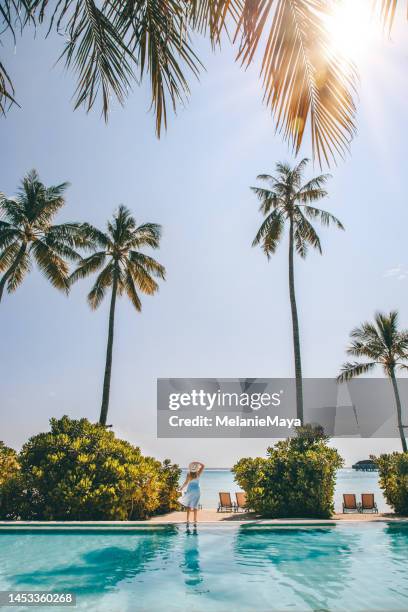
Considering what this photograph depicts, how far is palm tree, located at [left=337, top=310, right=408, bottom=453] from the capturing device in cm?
3050

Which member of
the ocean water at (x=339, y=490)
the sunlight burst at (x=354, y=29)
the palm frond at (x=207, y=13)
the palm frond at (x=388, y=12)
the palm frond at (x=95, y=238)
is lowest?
the ocean water at (x=339, y=490)

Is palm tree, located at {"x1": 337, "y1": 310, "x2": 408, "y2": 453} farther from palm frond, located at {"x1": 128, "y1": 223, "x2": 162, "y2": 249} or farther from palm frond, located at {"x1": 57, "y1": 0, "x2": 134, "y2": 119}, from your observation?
palm frond, located at {"x1": 57, "y1": 0, "x2": 134, "y2": 119}

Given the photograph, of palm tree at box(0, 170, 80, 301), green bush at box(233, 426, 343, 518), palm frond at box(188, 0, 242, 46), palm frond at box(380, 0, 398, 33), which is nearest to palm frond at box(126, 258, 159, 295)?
palm tree at box(0, 170, 80, 301)

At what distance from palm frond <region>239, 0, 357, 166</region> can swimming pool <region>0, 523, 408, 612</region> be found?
6.97m

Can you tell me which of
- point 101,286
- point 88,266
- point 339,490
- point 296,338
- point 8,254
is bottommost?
point 339,490

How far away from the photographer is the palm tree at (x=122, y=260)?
26.7m

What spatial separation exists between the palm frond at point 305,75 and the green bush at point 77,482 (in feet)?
41.6

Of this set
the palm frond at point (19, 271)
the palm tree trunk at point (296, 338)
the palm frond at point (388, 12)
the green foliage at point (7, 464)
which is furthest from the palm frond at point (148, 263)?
the palm frond at point (388, 12)

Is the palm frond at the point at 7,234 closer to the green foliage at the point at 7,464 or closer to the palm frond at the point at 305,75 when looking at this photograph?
the green foliage at the point at 7,464

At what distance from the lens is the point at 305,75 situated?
2883 millimetres

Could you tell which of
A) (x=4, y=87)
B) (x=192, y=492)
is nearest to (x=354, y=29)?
(x=4, y=87)

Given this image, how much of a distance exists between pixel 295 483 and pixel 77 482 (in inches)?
266

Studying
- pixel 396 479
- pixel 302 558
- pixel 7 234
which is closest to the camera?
pixel 302 558

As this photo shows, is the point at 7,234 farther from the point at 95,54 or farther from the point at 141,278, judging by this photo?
the point at 95,54
